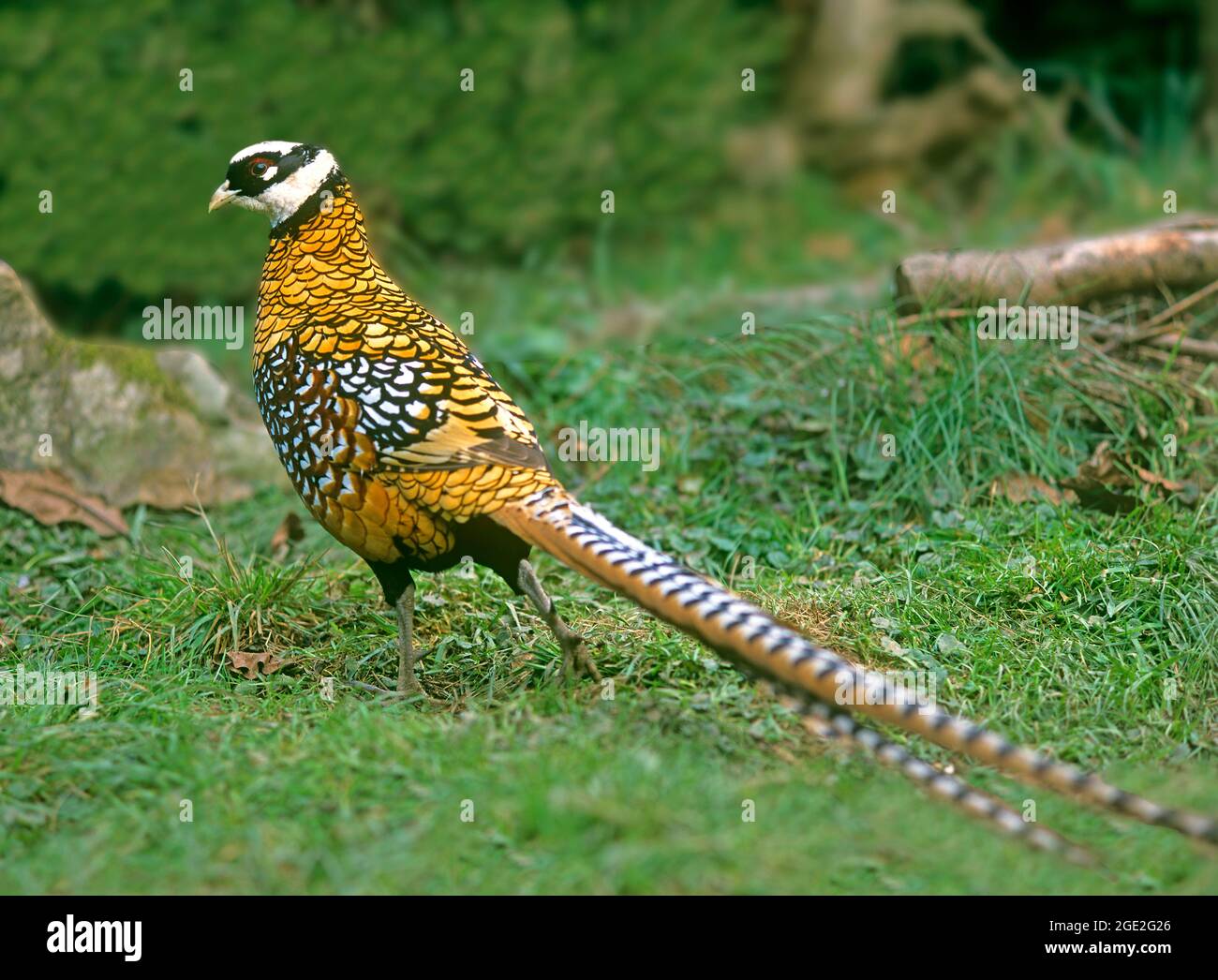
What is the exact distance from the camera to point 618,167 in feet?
34.0

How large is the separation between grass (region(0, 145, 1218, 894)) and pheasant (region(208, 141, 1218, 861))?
29 centimetres

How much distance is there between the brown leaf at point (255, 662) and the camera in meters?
4.94

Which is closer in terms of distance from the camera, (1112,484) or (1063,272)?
(1112,484)

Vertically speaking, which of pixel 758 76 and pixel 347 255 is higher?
pixel 758 76

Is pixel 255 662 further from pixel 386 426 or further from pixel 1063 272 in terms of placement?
pixel 1063 272

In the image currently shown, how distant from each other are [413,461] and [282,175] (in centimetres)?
127

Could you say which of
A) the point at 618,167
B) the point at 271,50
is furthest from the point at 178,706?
the point at 618,167

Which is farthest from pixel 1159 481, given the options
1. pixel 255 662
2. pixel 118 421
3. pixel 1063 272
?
pixel 118 421

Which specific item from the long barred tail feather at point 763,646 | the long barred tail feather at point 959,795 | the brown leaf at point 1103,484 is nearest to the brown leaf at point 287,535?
the long barred tail feather at point 763,646

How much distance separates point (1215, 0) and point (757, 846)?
993cm

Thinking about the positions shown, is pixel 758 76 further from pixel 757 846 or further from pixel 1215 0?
pixel 757 846

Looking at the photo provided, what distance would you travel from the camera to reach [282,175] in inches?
190

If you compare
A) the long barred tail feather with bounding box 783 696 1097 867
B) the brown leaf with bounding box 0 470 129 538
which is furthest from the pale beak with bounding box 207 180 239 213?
the long barred tail feather with bounding box 783 696 1097 867

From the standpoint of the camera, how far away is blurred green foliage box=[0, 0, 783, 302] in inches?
348
